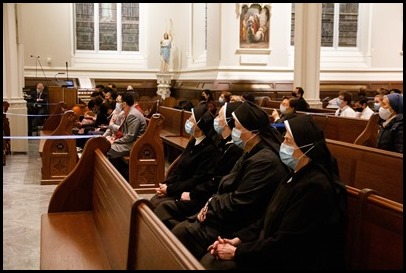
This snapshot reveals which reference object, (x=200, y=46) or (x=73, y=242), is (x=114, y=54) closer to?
(x=200, y=46)

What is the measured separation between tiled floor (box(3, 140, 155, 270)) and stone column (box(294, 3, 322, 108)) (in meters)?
6.67

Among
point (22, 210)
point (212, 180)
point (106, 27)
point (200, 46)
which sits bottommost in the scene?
point (22, 210)

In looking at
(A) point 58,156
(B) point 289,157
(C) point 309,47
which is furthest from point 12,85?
(B) point 289,157

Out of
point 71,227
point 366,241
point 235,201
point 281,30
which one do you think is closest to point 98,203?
point 71,227

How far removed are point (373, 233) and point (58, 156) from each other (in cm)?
648

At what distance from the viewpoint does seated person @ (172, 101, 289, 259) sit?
3602mm

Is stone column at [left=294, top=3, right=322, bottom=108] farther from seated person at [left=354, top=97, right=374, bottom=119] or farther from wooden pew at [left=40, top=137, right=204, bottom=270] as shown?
wooden pew at [left=40, top=137, right=204, bottom=270]

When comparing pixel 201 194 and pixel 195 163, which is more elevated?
pixel 195 163

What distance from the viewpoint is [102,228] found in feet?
13.7

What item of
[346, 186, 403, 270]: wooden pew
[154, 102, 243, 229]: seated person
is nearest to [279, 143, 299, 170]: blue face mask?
[346, 186, 403, 270]: wooden pew

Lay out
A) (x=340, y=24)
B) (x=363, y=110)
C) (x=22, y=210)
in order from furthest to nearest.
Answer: (x=340, y=24), (x=363, y=110), (x=22, y=210)

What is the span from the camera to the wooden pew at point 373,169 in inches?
182

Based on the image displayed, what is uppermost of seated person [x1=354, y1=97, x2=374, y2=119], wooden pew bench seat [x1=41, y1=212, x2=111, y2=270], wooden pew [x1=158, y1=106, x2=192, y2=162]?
seated person [x1=354, y1=97, x2=374, y2=119]

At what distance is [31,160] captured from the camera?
11.0 metres
